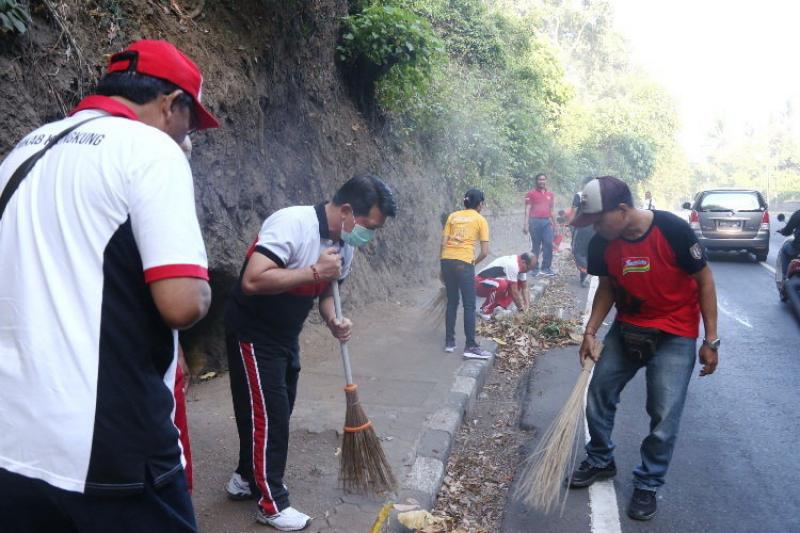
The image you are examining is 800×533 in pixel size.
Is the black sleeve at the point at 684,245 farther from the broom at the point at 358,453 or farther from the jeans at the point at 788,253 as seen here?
the jeans at the point at 788,253

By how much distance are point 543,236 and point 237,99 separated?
8341 millimetres

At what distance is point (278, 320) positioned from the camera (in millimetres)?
3295

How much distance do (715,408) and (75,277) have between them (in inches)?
220

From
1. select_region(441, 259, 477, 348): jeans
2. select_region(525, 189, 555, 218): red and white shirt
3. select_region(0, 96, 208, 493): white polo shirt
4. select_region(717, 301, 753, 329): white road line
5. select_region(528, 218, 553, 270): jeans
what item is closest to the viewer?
select_region(0, 96, 208, 493): white polo shirt

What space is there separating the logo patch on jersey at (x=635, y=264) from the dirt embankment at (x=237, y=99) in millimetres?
3356

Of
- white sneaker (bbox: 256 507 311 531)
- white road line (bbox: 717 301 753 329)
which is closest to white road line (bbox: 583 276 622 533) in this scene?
white sneaker (bbox: 256 507 311 531)

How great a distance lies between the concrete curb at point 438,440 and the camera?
3936 mm

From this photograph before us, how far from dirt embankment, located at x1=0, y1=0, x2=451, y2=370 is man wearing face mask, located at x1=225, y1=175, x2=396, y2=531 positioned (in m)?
1.84

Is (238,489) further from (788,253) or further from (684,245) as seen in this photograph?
(788,253)

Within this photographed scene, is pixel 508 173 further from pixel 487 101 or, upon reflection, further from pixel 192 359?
pixel 192 359

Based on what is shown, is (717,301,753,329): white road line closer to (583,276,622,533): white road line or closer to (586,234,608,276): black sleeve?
(583,276,622,533): white road line

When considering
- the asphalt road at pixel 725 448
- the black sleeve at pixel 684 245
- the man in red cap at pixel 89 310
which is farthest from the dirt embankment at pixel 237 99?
the black sleeve at pixel 684 245

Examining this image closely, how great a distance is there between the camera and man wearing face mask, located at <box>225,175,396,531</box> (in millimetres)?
3191

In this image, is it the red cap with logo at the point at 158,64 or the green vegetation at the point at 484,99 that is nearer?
the red cap with logo at the point at 158,64
